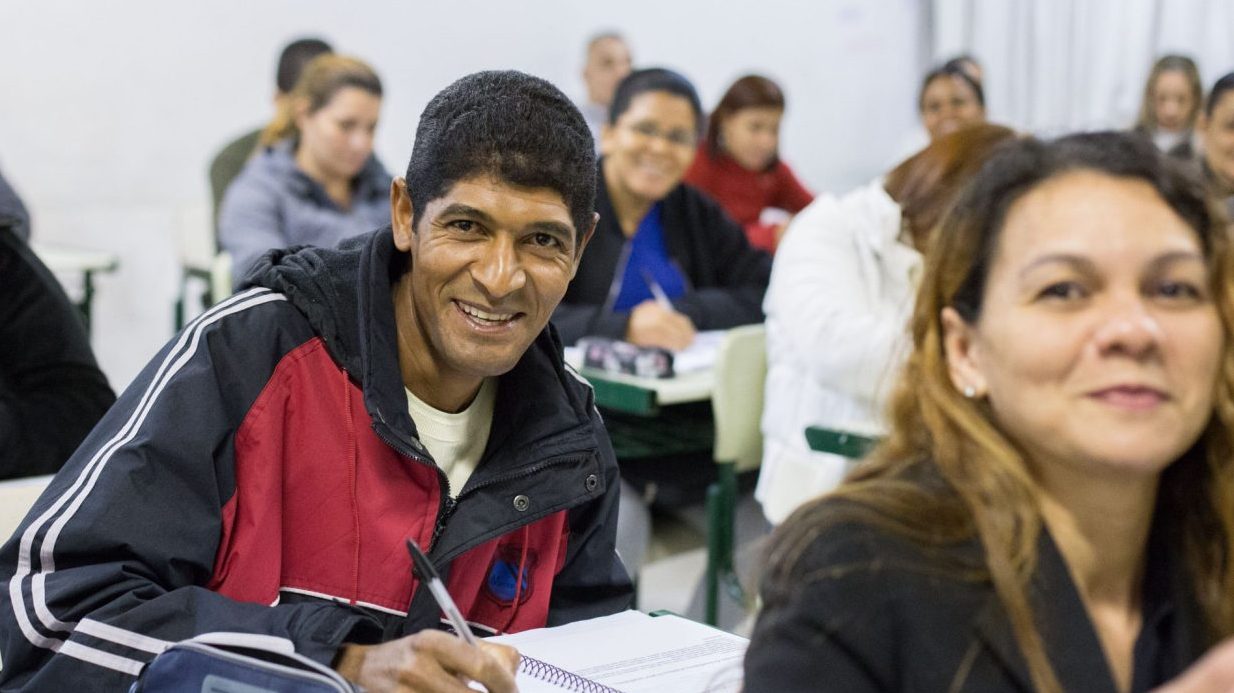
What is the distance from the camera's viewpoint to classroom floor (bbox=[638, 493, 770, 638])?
3.28m

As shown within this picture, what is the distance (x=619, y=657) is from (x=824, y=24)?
6.55m

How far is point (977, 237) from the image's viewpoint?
1.11 m

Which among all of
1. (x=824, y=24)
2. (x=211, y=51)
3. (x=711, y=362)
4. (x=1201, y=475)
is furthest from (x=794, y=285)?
(x=824, y=24)

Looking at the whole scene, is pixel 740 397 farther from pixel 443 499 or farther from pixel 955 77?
pixel 955 77

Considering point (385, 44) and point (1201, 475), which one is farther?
point (385, 44)

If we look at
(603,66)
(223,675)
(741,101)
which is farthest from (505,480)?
(603,66)

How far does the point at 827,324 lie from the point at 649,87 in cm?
125

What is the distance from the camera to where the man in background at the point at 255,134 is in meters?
5.08

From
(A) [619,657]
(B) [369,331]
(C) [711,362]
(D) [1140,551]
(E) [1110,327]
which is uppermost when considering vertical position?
(E) [1110,327]

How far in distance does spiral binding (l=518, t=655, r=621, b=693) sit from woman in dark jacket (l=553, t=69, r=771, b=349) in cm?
211

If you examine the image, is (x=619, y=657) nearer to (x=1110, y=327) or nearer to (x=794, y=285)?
(x=1110, y=327)

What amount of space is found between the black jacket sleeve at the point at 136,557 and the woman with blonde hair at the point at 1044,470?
59 centimetres

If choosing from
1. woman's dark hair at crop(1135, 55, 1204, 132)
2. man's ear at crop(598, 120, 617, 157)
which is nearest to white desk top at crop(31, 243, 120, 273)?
man's ear at crop(598, 120, 617, 157)

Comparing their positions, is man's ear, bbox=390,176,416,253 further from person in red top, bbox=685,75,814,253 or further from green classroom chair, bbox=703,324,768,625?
person in red top, bbox=685,75,814,253
